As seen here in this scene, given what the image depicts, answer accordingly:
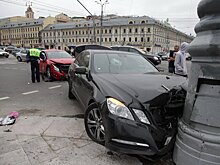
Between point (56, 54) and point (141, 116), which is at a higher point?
point (56, 54)

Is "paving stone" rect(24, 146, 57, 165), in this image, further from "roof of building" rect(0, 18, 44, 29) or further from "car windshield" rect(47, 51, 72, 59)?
"roof of building" rect(0, 18, 44, 29)

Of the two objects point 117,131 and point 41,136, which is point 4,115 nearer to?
point 41,136

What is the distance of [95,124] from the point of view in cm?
317

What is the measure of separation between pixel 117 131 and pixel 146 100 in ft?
1.73

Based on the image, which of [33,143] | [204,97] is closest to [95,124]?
[33,143]

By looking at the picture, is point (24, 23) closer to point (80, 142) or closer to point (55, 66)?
point (55, 66)

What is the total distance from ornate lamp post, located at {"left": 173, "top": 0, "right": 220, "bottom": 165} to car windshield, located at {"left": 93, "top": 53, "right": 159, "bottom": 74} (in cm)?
184

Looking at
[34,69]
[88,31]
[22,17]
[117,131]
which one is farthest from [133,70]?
[22,17]

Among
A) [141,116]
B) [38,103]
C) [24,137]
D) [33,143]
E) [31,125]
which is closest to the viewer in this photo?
[141,116]

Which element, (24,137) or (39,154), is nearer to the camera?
(39,154)

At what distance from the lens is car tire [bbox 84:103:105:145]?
3022 mm

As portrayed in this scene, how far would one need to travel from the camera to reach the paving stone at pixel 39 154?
2.81 meters

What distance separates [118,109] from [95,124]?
71cm

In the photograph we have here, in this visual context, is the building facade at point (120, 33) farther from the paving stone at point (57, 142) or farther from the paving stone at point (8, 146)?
the paving stone at point (8, 146)
